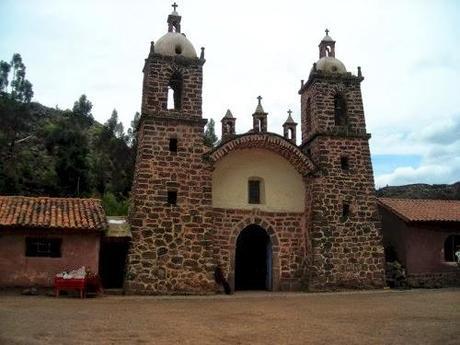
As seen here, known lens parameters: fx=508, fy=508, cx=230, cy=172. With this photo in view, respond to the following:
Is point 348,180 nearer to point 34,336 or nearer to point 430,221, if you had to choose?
point 430,221

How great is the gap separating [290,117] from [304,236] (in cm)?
529

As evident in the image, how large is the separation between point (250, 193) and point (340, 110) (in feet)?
18.4

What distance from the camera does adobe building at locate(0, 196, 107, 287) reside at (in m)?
17.1

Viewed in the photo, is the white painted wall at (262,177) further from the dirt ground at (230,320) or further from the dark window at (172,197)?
the dirt ground at (230,320)

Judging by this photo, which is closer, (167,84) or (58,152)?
(167,84)

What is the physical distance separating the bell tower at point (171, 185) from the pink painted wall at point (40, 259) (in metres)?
1.53

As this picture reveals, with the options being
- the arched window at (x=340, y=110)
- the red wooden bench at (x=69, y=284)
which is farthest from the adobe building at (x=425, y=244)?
the red wooden bench at (x=69, y=284)

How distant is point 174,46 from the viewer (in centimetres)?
2091

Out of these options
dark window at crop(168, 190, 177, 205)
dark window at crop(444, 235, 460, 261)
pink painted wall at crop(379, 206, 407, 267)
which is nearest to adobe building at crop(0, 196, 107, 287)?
dark window at crop(168, 190, 177, 205)

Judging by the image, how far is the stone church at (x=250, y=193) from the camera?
62.2ft

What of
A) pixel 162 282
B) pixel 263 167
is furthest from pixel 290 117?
pixel 162 282

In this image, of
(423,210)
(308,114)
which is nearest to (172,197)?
(308,114)

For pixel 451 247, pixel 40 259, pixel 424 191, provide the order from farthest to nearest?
pixel 424 191 → pixel 451 247 → pixel 40 259

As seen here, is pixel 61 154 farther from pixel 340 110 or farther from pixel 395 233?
pixel 395 233
